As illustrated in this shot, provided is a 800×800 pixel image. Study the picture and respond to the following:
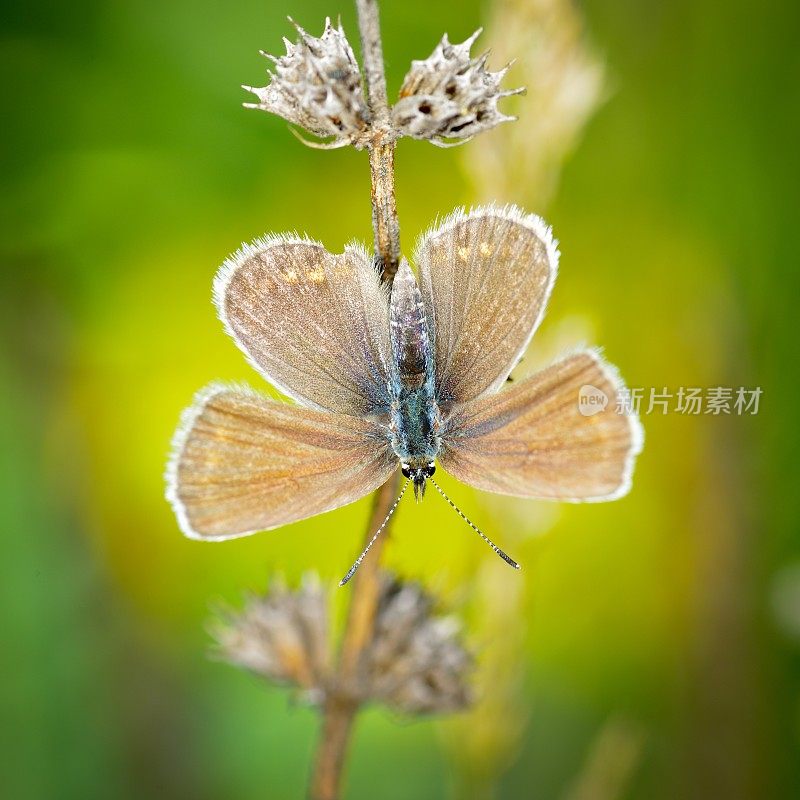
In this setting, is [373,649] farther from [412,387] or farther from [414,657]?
[412,387]

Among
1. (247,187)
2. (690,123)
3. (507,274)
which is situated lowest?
(507,274)

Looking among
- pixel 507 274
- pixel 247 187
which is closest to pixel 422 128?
pixel 507 274

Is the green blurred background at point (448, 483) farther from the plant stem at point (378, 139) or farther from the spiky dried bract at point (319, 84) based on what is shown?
the spiky dried bract at point (319, 84)

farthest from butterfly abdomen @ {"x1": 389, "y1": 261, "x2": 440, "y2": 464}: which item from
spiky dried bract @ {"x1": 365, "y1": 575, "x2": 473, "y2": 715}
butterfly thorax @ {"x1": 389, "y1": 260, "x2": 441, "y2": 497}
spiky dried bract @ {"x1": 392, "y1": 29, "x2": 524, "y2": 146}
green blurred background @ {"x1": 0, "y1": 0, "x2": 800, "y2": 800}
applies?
green blurred background @ {"x1": 0, "y1": 0, "x2": 800, "y2": 800}

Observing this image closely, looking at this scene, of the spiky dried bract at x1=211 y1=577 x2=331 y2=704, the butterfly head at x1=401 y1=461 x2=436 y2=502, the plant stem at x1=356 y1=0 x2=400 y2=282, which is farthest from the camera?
the spiky dried bract at x1=211 y1=577 x2=331 y2=704

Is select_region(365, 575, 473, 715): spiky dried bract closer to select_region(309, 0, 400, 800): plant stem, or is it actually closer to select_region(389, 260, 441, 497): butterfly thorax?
select_region(309, 0, 400, 800): plant stem

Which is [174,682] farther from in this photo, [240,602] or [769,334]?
[769,334]
